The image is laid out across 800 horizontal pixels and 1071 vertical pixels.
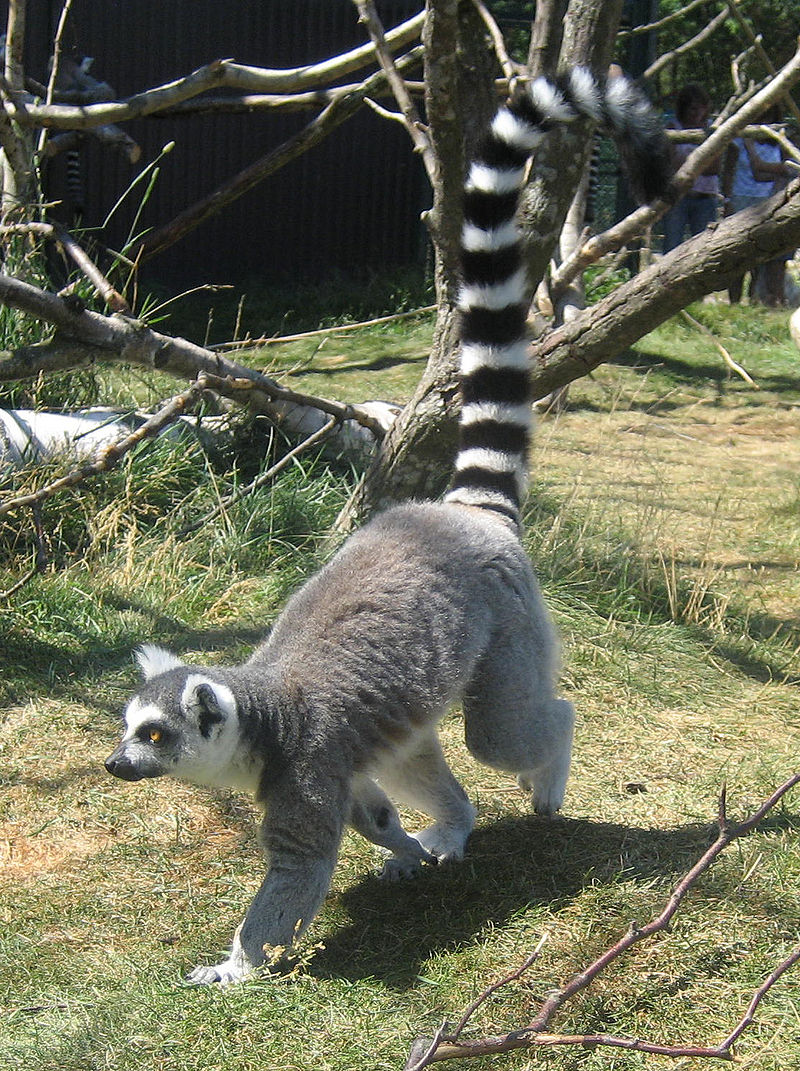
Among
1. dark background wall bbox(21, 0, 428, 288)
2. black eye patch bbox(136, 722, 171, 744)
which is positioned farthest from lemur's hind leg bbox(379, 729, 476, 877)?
dark background wall bbox(21, 0, 428, 288)

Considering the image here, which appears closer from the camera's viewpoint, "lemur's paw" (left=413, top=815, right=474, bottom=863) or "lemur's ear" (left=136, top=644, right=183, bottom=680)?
"lemur's ear" (left=136, top=644, right=183, bottom=680)

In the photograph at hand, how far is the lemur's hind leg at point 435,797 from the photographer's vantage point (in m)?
3.38

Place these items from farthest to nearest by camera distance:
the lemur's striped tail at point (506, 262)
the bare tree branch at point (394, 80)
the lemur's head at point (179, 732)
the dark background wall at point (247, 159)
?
the dark background wall at point (247, 159) < the bare tree branch at point (394, 80) < the lemur's striped tail at point (506, 262) < the lemur's head at point (179, 732)

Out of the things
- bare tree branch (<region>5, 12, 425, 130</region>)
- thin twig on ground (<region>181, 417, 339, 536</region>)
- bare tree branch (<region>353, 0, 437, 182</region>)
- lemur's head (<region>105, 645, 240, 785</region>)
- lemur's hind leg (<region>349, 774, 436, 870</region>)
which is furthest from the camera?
bare tree branch (<region>5, 12, 425, 130</region>)

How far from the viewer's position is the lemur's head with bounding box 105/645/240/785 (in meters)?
2.78

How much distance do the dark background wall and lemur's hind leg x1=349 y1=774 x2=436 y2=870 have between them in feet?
26.2

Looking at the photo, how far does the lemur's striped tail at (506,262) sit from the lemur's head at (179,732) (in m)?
1.20

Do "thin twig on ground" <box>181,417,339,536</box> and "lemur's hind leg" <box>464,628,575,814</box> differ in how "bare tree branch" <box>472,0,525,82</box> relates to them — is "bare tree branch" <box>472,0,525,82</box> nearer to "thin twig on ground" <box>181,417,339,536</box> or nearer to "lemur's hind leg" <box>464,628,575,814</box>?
"thin twig on ground" <box>181,417,339,536</box>

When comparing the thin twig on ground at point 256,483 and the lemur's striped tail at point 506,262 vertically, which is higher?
the lemur's striped tail at point 506,262

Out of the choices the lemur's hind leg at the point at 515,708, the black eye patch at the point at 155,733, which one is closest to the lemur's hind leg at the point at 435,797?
the lemur's hind leg at the point at 515,708

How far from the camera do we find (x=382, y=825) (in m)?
3.26

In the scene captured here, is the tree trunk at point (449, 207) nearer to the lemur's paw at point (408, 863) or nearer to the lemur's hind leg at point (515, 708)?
the lemur's hind leg at point (515, 708)

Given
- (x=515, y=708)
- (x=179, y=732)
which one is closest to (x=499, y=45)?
(x=515, y=708)

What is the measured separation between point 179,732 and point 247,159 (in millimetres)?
9273
